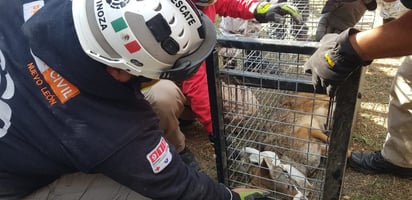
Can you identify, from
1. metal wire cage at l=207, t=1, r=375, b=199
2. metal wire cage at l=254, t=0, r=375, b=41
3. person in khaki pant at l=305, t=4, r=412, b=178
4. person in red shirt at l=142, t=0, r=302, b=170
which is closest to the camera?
person in khaki pant at l=305, t=4, r=412, b=178

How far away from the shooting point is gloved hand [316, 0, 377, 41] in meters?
2.15

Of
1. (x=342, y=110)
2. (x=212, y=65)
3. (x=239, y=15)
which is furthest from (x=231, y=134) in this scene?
(x=239, y=15)

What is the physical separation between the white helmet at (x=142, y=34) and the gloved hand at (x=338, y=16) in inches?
47.2

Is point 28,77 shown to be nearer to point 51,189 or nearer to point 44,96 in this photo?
point 44,96

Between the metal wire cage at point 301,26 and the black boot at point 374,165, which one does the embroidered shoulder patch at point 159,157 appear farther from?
the black boot at point 374,165

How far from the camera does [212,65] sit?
1.60 meters

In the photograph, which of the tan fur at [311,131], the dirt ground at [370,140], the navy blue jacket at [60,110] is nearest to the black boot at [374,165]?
the dirt ground at [370,140]

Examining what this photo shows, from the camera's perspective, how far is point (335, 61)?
1.26 metres

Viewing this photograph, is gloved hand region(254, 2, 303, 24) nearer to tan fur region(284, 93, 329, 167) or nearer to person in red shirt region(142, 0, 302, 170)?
person in red shirt region(142, 0, 302, 170)

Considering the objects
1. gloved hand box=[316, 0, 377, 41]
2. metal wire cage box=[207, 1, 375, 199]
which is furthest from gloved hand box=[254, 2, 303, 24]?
metal wire cage box=[207, 1, 375, 199]

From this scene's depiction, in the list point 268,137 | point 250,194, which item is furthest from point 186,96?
point 250,194

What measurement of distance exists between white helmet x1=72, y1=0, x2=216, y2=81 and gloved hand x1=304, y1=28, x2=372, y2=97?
392 millimetres

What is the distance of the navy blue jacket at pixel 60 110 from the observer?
3.95ft

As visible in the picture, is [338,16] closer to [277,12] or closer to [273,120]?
[277,12]
